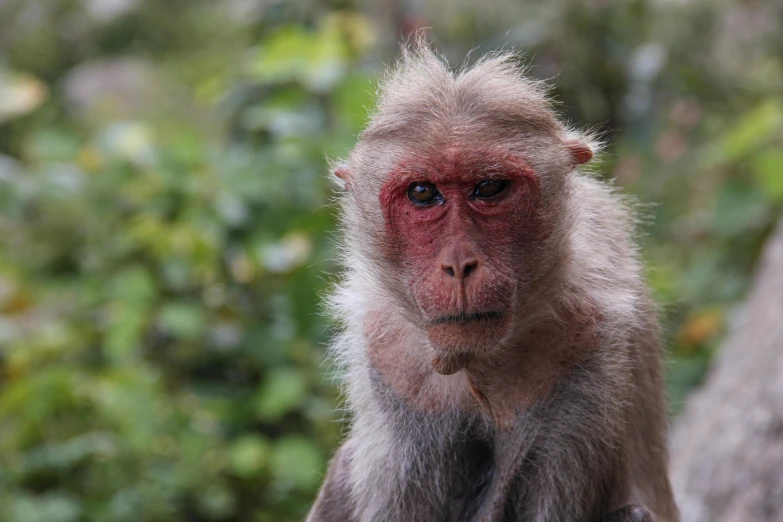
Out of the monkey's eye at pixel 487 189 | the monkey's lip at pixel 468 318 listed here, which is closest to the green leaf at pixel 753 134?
the monkey's eye at pixel 487 189

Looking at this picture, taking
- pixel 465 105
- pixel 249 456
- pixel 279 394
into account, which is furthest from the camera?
pixel 279 394

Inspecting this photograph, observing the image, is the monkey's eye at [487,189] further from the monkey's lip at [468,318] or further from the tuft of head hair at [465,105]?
the monkey's lip at [468,318]

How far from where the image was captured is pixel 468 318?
2.97 meters

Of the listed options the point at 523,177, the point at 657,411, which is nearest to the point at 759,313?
the point at 657,411

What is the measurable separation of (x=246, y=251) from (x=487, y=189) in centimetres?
350

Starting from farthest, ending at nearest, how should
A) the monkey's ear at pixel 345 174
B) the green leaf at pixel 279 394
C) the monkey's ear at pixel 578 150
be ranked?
the green leaf at pixel 279 394 → the monkey's ear at pixel 345 174 → the monkey's ear at pixel 578 150

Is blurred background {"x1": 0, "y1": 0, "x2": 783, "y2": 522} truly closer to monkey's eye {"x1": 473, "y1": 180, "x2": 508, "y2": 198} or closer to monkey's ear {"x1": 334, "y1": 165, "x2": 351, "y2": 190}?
monkey's ear {"x1": 334, "y1": 165, "x2": 351, "y2": 190}

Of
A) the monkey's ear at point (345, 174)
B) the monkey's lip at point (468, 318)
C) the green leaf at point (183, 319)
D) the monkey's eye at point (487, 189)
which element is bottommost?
Result: the green leaf at point (183, 319)

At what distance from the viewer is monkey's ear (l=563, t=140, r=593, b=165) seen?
10.8 ft

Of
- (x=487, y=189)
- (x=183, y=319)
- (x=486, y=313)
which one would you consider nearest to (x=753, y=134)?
(x=487, y=189)

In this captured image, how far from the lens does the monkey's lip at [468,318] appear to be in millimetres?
2966

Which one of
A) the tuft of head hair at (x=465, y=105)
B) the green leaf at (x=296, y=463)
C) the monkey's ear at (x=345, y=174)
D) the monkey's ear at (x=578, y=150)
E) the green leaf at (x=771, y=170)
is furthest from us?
the green leaf at (x=771, y=170)

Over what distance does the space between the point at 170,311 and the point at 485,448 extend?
3206mm

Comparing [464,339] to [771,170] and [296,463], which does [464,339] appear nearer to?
[296,463]
